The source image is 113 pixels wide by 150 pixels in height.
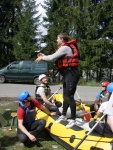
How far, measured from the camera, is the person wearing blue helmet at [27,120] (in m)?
5.59

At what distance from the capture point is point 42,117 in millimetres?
6414

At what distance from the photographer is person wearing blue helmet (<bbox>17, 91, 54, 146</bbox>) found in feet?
18.4

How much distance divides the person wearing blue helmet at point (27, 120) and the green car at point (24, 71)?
1196cm

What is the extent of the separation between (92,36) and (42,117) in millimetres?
17039

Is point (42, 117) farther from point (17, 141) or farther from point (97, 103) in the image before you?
point (97, 103)

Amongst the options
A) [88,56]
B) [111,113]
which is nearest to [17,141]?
[111,113]

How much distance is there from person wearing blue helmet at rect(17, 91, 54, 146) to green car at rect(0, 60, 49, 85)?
12.0m

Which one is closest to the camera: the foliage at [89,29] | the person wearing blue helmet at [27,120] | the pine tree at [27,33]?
the person wearing blue helmet at [27,120]

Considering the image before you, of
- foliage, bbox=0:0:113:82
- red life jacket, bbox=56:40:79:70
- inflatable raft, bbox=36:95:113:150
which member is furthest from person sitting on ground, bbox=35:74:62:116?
foliage, bbox=0:0:113:82

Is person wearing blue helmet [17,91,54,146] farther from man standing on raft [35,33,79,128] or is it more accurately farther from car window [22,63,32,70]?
car window [22,63,32,70]

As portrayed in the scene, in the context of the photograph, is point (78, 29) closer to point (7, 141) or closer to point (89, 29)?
point (89, 29)

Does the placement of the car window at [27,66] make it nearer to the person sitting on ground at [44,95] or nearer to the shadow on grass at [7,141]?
the person sitting on ground at [44,95]

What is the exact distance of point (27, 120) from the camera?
5973 millimetres

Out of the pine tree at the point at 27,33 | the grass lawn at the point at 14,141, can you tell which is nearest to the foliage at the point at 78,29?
the pine tree at the point at 27,33
